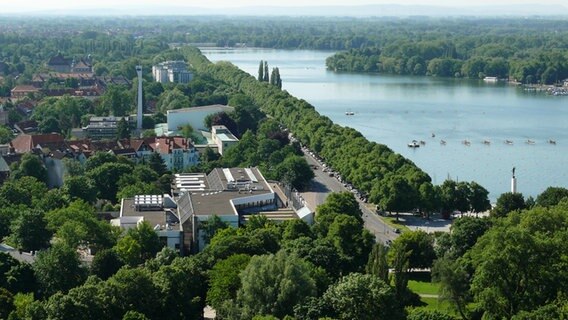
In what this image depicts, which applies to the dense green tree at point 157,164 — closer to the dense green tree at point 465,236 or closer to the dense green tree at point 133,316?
the dense green tree at point 465,236

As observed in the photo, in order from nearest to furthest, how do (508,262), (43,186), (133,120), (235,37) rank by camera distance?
(508,262) < (43,186) < (133,120) < (235,37)

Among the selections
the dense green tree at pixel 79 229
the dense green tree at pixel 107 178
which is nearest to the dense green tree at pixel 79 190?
the dense green tree at pixel 107 178

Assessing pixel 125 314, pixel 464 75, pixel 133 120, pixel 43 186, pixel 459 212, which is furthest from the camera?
pixel 464 75

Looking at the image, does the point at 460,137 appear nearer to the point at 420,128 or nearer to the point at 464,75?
the point at 420,128

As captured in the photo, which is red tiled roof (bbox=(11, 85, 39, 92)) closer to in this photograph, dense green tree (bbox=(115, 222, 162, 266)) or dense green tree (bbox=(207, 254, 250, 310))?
dense green tree (bbox=(115, 222, 162, 266))

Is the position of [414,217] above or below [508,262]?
below

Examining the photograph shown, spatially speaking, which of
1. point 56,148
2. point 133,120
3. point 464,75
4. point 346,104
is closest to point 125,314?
point 56,148

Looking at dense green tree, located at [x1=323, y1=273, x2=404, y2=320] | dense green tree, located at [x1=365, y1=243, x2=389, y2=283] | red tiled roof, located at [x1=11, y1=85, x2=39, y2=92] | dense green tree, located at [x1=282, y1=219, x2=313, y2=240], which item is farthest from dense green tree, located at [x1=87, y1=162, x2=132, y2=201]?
red tiled roof, located at [x1=11, y1=85, x2=39, y2=92]
